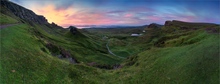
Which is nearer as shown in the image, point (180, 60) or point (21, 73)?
point (21, 73)

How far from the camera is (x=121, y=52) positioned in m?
145

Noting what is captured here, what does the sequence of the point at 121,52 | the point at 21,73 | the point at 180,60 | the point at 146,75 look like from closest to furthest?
the point at 21,73 < the point at 146,75 < the point at 180,60 < the point at 121,52

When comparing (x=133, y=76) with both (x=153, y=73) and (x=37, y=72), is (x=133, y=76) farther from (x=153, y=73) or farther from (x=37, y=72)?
(x=37, y=72)

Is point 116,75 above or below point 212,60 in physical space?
below

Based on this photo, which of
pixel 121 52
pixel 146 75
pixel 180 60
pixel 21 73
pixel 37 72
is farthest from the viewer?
pixel 121 52

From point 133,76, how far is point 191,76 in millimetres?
11124

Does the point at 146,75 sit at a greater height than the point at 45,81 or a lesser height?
lesser

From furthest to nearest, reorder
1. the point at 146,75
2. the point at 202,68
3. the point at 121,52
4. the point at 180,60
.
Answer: the point at 121,52 → the point at 180,60 → the point at 146,75 → the point at 202,68

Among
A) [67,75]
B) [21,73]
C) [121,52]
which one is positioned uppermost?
[21,73]

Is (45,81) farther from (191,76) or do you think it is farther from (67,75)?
(191,76)

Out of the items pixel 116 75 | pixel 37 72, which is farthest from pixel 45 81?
pixel 116 75

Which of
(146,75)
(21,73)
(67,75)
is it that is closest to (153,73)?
(146,75)

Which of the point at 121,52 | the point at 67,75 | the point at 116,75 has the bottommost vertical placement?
the point at 121,52

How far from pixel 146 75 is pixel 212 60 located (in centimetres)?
1283
